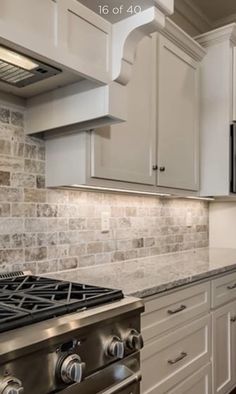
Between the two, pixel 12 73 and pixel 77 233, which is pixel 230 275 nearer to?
pixel 77 233

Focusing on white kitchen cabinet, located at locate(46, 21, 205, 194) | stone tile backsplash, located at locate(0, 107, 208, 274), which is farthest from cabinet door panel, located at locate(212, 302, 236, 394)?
white kitchen cabinet, located at locate(46, 21, 205, 194)

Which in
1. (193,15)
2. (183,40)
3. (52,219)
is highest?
(193,15)

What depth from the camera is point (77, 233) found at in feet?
6.54

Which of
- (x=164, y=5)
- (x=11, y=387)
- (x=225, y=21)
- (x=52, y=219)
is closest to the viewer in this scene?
(x=11, y=387)

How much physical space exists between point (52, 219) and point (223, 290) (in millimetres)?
1123

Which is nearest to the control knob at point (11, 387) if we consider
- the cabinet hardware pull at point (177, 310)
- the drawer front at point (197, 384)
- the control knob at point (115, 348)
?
the control knob at point (115, 348)

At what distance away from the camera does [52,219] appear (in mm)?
1859

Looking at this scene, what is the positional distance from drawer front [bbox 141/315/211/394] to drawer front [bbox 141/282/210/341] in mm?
48

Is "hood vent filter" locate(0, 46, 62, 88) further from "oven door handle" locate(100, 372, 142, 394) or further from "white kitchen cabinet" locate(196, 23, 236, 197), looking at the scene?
"white kitchen cabinet" locate(196, 23, 236, 197)

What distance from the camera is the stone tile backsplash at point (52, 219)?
1679mm

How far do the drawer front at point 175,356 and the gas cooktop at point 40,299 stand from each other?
456mm

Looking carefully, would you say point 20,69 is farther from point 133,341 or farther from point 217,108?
point 217,108

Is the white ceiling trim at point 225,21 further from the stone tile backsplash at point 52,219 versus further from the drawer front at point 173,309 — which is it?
the drawer front at point 173,309

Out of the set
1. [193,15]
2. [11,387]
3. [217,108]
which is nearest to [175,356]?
[11,387]
